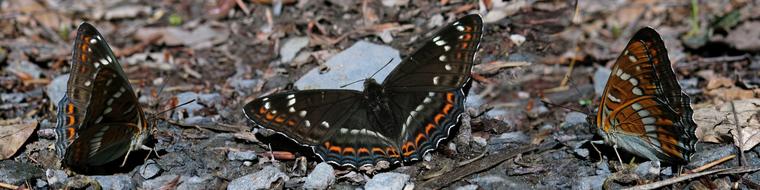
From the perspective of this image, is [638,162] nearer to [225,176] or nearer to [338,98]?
[338,98]

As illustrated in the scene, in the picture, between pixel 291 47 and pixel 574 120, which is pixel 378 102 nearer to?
pixel 574 120

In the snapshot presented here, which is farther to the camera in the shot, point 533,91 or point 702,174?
point 533,91

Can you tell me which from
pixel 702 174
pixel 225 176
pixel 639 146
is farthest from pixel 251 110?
pixel 702 174

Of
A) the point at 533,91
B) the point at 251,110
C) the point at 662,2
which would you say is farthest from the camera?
the point at 662,2

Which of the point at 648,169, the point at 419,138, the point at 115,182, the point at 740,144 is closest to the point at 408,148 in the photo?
the point at 419,138

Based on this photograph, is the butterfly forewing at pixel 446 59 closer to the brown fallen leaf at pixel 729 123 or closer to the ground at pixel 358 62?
the ground at pixel 358 62
